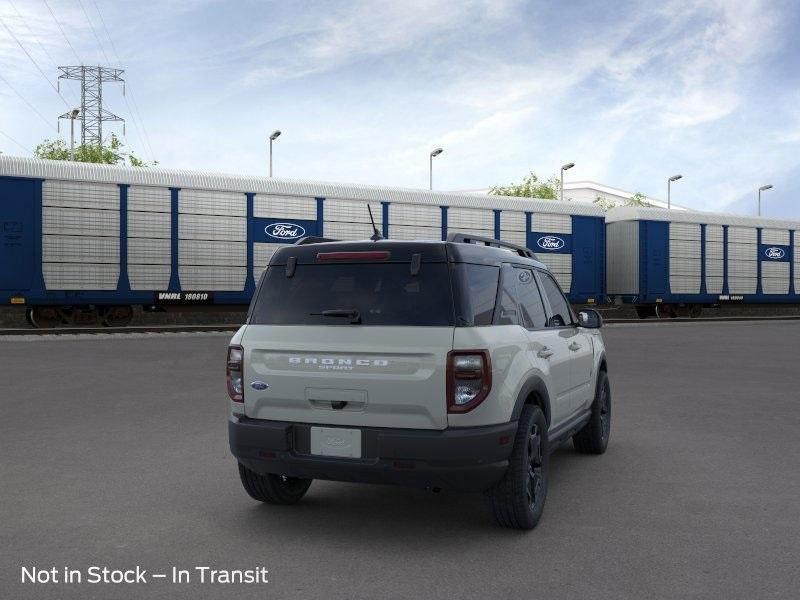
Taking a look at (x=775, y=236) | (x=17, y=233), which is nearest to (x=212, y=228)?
(x=17, y=233)

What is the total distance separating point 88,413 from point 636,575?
6852 mm

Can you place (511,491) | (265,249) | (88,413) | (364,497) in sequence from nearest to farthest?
(511,491) → (364,497) → (88,413) → (265,249)

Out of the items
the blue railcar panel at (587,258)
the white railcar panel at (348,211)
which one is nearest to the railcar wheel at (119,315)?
the white railcar panel at (348,211)

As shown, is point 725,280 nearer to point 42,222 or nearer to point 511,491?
point 42,222

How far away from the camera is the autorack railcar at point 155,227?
20562 millimetres

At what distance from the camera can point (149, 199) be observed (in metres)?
22.0

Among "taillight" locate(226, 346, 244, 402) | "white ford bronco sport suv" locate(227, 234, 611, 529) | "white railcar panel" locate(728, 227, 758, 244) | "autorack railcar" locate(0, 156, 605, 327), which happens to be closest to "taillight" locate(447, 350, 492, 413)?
"white ford bronco sport suv" locate(227, 234, 611, 529)

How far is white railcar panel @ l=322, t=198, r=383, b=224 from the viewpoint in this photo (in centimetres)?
2433

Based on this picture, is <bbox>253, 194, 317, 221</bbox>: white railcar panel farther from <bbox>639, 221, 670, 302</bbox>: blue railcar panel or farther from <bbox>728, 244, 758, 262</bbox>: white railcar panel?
<bbox>728, 244, 758, 262</bbox>: white railcar panel

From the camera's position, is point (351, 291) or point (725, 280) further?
point (725, 280)

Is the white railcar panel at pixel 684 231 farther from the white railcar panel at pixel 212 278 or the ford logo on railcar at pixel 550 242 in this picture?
the white railcar panel at pixel 212 278

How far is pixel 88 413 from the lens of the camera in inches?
349

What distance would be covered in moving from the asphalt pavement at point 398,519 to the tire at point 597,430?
164 millimetres

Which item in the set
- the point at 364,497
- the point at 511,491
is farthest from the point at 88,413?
the point at 511,491
